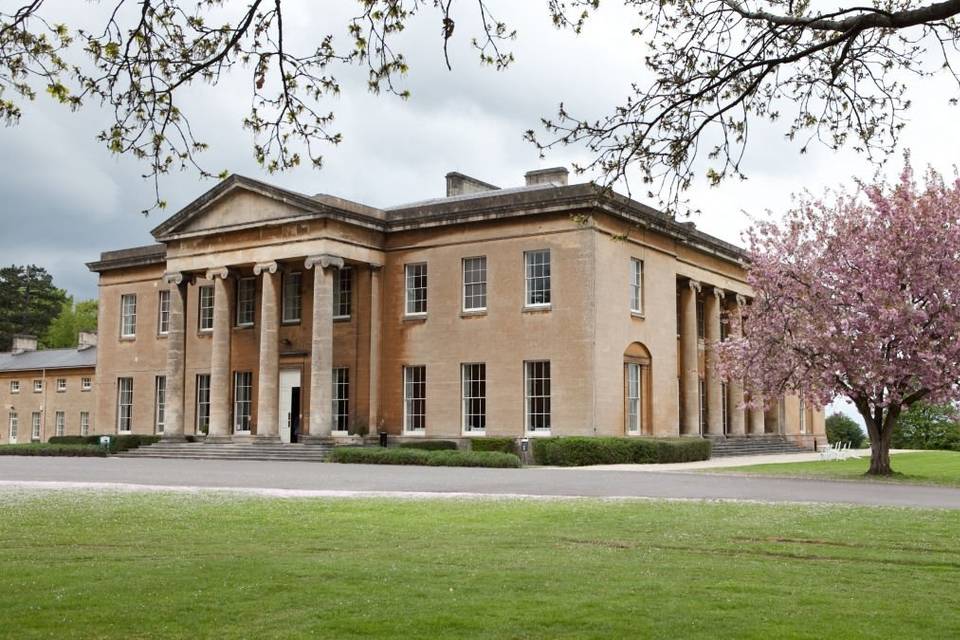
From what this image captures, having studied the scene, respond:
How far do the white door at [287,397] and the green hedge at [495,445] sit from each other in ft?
29.4

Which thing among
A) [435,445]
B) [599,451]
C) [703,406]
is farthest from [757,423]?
[435,445]

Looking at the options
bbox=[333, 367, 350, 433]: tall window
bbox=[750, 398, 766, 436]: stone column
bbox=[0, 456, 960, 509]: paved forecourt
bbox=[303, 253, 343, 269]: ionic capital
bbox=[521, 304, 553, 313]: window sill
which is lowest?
bbox=[0, 456, 960, 509]: paved forecourt

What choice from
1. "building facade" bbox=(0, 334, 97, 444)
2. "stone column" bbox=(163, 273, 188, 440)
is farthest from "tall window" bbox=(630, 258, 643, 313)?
"building facade" bbox=(0, 334, 97, 444)

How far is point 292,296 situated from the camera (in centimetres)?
4053

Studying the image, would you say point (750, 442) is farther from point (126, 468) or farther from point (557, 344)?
point (126, 468)

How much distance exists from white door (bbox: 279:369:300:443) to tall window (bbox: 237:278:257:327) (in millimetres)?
3222

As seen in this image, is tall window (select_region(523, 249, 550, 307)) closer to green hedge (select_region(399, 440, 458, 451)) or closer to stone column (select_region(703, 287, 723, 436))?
green hedge (select_region(399, 440, 458, 451))

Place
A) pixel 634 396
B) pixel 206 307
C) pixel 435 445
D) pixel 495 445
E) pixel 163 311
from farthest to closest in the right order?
1. pixel 163 311
2. pixel 206 307
3. pixel 634 396
4. pixel 435 445
5. pixel 495 445

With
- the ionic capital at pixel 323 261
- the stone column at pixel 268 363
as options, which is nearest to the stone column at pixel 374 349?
the ionic capital at pixel 323 261

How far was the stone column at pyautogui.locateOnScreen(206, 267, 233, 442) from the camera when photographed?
129 feet

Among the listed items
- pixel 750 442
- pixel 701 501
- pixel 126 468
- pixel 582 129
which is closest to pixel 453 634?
pixel 582 129

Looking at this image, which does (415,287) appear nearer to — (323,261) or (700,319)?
(323,261)

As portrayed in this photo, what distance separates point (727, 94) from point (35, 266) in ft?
333

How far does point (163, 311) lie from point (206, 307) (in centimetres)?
327
